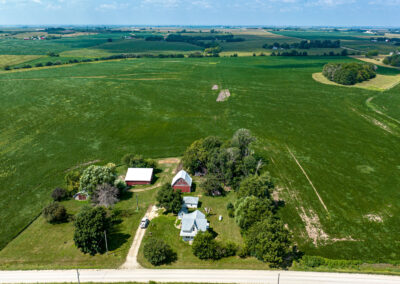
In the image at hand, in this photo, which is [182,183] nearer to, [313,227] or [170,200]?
[170,200]

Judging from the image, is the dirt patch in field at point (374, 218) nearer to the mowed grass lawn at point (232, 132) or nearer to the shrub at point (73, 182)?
the mowed grass lawn at point (232, 132)

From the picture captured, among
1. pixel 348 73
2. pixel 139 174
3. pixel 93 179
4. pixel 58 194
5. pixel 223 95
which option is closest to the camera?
pixel 93 179

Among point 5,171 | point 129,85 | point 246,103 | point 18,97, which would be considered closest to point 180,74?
point 129,85

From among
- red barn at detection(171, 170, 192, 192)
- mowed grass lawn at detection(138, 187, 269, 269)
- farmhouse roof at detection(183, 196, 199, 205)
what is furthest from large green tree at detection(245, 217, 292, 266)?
red barn at detection(171, 170, 192, 192)

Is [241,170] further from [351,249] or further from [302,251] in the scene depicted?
[351,249]

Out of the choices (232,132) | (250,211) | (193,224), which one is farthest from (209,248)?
(232,132)

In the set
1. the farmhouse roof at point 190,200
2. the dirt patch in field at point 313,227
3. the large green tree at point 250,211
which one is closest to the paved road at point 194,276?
the dirt patch in field at point 313,227
